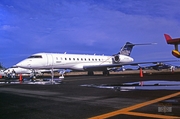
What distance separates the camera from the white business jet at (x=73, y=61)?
101ft

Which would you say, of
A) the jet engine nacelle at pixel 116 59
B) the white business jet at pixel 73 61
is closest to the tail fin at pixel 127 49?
the white business jet at pixel 73 61

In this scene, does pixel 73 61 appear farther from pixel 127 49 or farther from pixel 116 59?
pixel 127 49

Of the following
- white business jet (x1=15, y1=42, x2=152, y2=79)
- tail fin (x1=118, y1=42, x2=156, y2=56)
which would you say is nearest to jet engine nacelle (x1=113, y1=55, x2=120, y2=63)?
white business jet (x1=15, y1=42, x2=152, y2=79)

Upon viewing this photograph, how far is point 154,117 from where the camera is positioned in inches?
200

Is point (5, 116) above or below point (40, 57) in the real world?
below

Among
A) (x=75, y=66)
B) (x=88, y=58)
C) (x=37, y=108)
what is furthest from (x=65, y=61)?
(x=37, y=108)

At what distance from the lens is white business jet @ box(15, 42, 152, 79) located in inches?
1211

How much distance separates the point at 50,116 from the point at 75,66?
30044mm

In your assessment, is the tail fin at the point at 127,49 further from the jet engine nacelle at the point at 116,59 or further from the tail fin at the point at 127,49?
the jet engine nacelle at the point at 116,59

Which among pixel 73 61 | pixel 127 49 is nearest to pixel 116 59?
pixel 127 49

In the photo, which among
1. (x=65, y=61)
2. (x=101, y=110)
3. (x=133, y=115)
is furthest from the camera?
(x=65, y=61)

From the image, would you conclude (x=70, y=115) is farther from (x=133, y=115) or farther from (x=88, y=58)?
(x=88, y=58)

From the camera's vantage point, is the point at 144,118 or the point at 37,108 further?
the point at 37,108

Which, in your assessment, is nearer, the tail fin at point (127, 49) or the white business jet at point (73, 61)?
the white business jet at point (73, 61)
